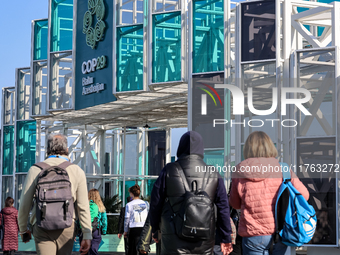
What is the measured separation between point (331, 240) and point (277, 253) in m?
7.80

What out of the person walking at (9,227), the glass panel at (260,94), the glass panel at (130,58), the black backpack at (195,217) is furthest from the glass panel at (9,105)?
the black backpack at (195,217)

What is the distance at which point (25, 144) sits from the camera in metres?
23.9

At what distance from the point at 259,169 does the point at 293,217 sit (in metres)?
0.49

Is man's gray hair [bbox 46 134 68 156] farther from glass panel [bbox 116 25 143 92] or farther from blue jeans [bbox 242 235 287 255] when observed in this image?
glass panel [bbox 116 25 143 92]

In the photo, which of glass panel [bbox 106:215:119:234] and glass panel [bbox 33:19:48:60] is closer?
glass panel [bbox 106:215:119:234]

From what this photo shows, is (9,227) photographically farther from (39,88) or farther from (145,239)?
(145,239)

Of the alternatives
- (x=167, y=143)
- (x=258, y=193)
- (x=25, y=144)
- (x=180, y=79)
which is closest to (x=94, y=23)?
(x=180, y=79)

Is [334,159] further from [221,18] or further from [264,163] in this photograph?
[264,163]

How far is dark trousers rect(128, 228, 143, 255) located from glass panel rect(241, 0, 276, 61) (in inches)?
205

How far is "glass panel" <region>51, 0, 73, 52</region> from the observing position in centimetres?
2170

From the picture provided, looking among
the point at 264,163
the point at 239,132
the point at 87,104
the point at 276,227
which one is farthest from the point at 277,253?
the point at 87,104

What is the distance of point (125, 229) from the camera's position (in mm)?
12242

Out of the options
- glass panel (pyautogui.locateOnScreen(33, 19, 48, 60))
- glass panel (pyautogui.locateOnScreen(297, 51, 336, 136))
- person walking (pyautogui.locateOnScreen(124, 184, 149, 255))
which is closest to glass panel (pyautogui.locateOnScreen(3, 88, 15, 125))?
glass panel (pyautogui.locateOnScreen(33, 19, 48, 60))

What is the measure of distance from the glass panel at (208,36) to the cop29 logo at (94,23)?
4410mm
